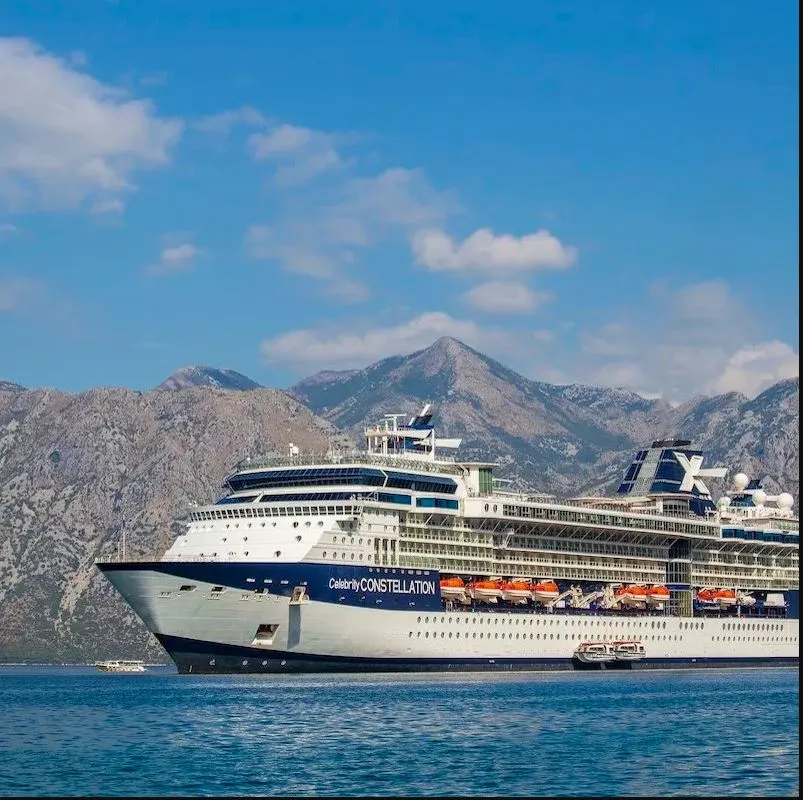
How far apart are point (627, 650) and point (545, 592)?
8.86 metres

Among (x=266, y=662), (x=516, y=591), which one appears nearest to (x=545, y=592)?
(x=516, y=591)

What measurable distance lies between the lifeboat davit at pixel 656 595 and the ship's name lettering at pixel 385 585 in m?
27.9

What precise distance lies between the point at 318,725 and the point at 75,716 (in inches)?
608

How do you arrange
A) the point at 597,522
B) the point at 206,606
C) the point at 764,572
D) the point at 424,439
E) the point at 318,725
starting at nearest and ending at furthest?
the point at 318,725
the point at 206,606
the point at 424,439
the point at 597,522
the point at 764,572

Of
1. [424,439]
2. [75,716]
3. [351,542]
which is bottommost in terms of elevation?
[75,716]

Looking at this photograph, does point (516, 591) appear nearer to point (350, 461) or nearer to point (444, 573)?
point (444, 573)

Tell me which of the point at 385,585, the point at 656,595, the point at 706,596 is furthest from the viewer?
the point at 706,596

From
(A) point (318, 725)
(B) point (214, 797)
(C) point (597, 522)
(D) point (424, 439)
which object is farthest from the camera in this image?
(C) point (597, 522)

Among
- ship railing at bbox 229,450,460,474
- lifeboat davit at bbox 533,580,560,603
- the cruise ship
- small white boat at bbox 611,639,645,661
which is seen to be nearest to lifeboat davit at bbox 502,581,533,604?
the cruise ship

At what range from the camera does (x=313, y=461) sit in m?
105

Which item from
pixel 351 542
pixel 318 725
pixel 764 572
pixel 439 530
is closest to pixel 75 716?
pixel 318 725

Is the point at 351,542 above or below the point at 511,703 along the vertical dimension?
above

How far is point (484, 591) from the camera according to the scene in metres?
109

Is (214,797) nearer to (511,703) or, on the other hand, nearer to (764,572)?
A: (511,703)
